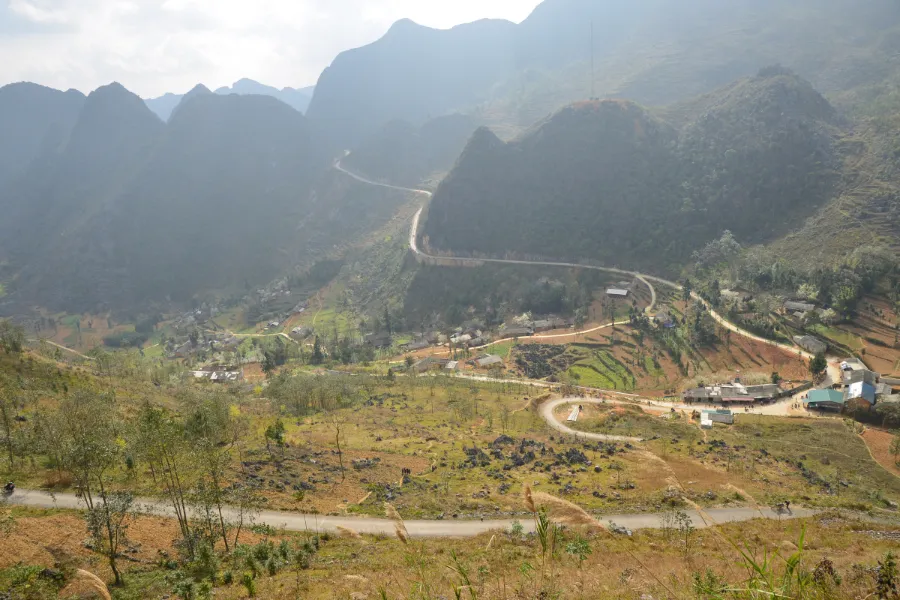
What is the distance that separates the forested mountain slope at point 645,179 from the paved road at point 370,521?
112066 mm

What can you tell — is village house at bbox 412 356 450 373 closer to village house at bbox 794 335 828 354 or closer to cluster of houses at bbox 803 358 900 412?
cluster of houses at bbox 803 358 900 412

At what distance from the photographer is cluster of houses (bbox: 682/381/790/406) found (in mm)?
79250

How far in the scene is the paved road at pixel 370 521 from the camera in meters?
30.9

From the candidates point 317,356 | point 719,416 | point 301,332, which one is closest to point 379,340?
point 317,356

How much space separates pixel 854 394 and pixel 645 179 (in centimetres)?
10379

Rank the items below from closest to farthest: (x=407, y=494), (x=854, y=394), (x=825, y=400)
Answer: (x=407, y=494)
(x=854, y=394)
(x=825, y=400)

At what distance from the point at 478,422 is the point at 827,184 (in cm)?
12780

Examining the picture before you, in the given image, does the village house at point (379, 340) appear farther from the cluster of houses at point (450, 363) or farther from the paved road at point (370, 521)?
the paved road at point (370, 521)

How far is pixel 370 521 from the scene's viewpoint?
3488 cm

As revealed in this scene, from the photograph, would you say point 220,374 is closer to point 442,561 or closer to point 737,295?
point 442,561

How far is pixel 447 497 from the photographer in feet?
133

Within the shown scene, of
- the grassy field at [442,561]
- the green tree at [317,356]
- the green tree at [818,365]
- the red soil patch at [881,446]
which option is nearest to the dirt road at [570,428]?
the red soil patch at [881,446]

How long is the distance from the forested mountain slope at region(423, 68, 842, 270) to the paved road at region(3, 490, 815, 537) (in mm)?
112066

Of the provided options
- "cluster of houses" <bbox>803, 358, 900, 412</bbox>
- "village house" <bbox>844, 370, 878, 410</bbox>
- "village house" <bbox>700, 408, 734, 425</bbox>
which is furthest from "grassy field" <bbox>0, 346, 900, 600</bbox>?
"village house" <bbox>844, 370, 878, 410</bbox>
